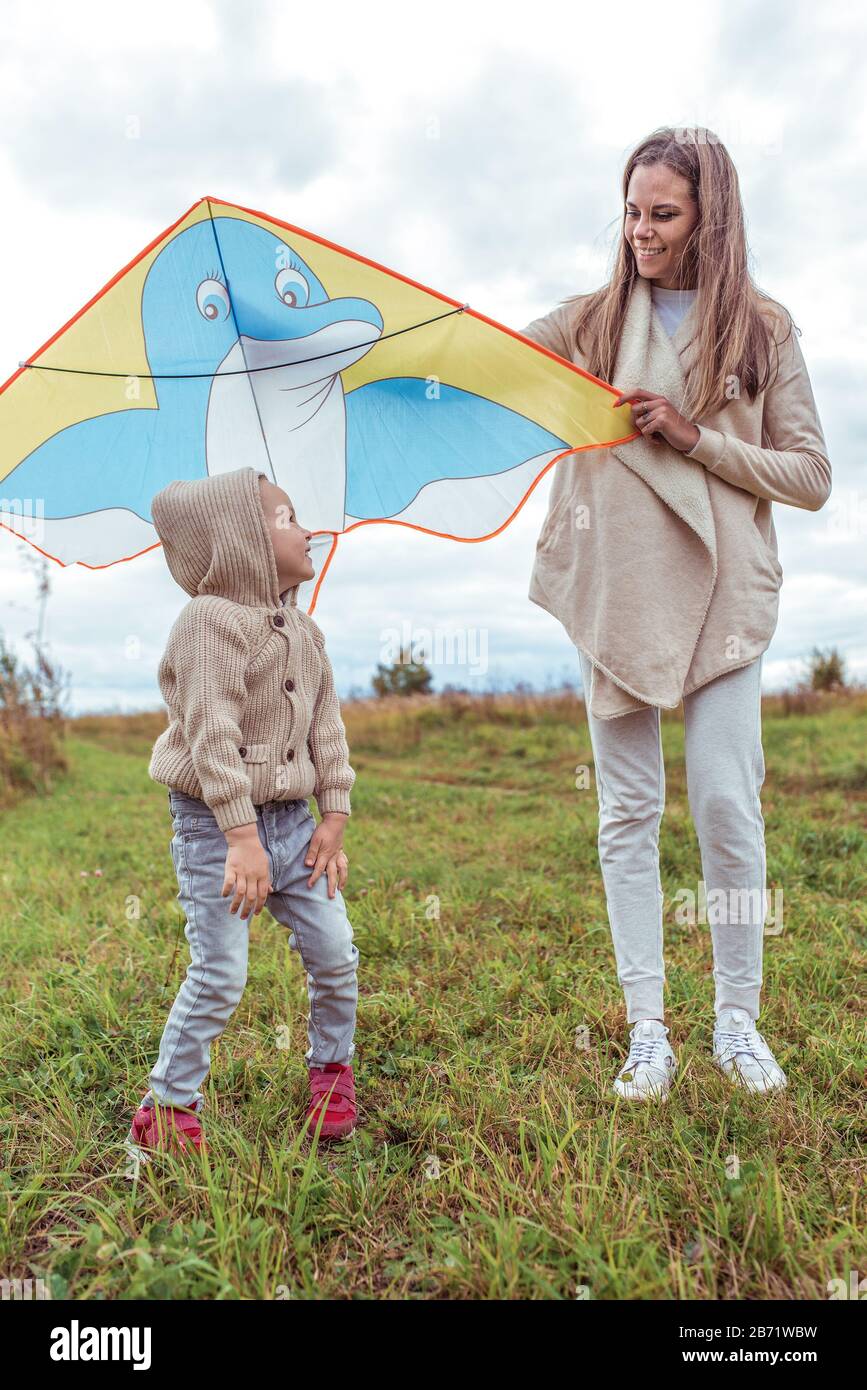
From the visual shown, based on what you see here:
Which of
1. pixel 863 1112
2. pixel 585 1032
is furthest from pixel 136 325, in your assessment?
pixel 863 1112

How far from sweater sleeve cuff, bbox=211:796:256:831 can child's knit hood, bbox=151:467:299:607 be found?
1.57 feet

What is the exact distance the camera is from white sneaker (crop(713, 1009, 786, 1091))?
8.25ft

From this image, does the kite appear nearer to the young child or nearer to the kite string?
the kite string

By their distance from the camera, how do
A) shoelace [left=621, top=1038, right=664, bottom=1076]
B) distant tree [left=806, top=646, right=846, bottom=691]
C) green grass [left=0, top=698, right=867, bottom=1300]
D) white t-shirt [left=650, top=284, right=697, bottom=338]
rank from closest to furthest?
green grass [left=0, top=698, right=867, bottom=1300]
shoelace [left=621, top=1038, right=664, bottom=1076]
white t-shirt [left=650, top=284, right=697, bottom=338]
distant tree [left=806, top=646, right=846, bottom=691]

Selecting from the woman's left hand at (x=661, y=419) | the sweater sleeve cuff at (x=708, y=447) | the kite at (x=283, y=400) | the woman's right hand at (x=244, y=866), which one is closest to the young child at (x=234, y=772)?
the woman's right hand at (x=244, y=866)

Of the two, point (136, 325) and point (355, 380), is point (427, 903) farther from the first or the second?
point (136, 325)

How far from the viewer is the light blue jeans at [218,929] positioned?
219cm

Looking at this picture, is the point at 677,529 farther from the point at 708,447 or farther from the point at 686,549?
the point at 708,447

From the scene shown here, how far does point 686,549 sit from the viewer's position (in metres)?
2.59

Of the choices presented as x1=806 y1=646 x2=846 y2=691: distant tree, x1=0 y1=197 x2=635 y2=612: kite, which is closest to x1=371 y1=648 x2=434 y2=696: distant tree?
x1=806 y1=646 x2=846 y2=691: distant tree

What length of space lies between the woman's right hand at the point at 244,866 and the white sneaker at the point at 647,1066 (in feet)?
3.57

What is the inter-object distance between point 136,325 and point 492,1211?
249cm

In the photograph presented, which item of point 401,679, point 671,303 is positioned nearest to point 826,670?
point 401,679
